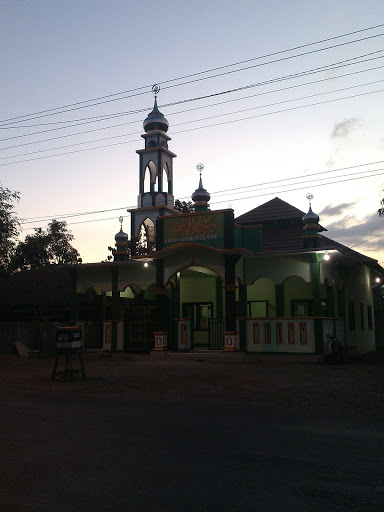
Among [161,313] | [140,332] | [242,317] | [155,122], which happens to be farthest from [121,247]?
[242,317]

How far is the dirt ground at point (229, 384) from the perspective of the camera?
9.96 m

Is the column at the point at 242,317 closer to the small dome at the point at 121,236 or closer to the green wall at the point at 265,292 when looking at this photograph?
the green wall at the point at 265,292

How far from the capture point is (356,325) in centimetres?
2716

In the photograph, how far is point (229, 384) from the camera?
12.7m

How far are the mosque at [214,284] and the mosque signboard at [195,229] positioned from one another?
4 centimetres

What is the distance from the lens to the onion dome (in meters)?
27.8

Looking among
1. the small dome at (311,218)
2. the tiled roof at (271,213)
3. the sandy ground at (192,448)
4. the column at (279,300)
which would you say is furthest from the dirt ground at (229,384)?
the tiled roof at (271,213)

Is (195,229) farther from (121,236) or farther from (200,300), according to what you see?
(121,236)

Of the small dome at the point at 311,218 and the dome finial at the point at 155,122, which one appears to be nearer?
the small dome at the point at 311,218

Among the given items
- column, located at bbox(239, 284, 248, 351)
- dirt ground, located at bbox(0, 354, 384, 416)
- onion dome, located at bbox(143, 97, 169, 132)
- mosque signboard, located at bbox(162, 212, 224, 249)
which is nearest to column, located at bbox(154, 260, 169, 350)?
mosque signboard, located at bbox(162, 212, 224, 249)

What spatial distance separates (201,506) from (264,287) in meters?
21.6

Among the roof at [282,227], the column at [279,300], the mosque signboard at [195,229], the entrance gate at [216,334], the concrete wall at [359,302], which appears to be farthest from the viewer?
the concrete wall at [359,302]

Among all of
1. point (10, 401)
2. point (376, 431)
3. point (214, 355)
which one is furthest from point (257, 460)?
point (214, 355)

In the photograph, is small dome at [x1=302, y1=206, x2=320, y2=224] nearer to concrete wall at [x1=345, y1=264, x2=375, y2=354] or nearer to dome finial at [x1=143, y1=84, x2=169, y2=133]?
concrete wall at [x1=345, y1=264, x2=375, y2=354]
